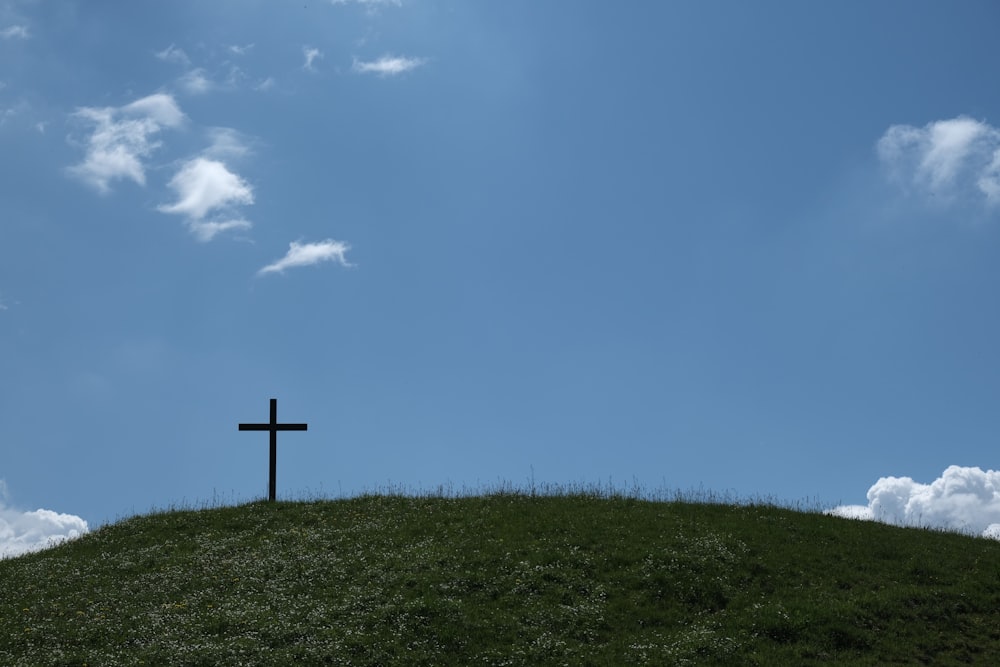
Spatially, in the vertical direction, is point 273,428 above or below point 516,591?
above

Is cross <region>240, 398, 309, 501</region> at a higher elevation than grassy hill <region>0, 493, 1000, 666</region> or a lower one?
higher

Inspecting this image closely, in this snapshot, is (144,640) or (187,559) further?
(187,559)

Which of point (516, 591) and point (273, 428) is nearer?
point (516, 591)

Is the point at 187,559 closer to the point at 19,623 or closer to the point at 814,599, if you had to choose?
the point at 19,623

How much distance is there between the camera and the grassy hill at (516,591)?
25.2 m

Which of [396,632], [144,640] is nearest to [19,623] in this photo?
[144,640]

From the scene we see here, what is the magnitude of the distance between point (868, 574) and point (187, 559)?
23512mm

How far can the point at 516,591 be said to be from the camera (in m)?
28.0

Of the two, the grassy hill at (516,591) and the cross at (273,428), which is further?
the cross at (273,428)

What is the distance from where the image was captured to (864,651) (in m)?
25.3

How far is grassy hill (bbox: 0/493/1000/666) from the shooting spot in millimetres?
25250

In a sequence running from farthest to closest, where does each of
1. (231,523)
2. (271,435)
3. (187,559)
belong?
(271,435) < (231,523) < (187,559)

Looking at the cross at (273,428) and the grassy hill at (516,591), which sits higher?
the cross at (273,428)

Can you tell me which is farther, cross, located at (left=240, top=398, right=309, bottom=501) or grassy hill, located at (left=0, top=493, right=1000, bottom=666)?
cross, located at (left=240, top=398, right=309, bottom=501)
